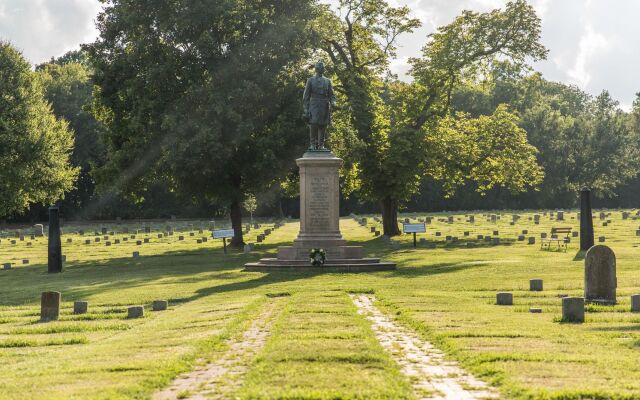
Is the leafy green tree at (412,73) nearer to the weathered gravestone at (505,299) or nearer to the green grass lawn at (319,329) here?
the green grass lawn at (319,329)

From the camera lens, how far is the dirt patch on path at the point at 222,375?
9.99m

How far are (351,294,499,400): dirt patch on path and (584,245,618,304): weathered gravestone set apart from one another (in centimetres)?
590

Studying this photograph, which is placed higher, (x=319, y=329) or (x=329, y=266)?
(x=329, y=266)

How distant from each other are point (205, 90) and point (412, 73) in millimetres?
14078

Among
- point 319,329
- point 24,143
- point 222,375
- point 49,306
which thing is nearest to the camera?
point 222,375

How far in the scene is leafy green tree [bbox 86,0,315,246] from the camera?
4169cm

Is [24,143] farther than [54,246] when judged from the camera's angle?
Yes

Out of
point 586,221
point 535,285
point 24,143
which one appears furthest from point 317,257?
point 24,143

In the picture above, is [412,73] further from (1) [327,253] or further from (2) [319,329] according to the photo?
(2) [319,329]

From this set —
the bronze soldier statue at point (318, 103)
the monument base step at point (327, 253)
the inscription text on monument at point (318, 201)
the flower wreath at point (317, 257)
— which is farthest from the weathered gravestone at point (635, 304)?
the bronze soldier statue at point (318, 103)

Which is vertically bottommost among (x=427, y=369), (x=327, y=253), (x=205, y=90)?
(x=427, y=369)

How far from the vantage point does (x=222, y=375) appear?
36.6 feet


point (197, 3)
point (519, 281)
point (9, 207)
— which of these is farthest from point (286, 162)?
point (9, 207)

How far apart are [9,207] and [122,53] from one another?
16058mm
